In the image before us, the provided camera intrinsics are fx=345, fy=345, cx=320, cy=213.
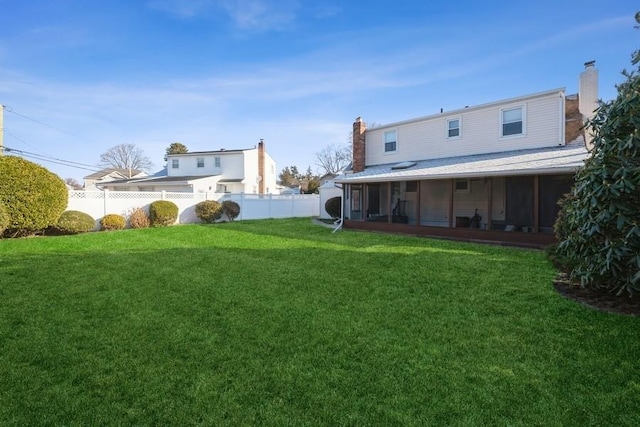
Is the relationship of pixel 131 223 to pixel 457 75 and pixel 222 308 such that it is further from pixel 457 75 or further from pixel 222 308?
pixel 457 75

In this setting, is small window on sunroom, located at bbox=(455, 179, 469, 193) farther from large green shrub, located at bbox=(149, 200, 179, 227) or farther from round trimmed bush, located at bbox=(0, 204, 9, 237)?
round trimmed bush, located at bbox=(0, 204, 9, 237)

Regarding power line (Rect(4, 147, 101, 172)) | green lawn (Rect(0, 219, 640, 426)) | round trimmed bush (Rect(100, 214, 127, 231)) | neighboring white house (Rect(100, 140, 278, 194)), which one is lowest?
green lawn (Rect(0, 219, 640, 426))

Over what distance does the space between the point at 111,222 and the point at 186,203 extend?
14.9 feet

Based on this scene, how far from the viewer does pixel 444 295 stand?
18.2ft

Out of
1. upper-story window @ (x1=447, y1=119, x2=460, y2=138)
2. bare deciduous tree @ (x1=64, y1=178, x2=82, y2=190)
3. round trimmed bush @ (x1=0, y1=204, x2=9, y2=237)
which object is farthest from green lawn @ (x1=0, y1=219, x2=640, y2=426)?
bare deciduous tree @ (x1=64, y1=178, x2=82, y2=190)

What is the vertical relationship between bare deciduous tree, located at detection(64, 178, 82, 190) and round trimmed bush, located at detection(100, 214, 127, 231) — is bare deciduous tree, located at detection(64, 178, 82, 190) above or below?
above

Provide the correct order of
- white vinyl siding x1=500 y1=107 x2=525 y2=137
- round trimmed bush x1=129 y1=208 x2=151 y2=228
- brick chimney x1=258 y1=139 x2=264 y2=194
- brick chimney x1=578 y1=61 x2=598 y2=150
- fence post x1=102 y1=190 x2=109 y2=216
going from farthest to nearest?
brick chimney x1=258 y1=139 x2=264 y2=194 → round trimmed bush x1=129 y1=208 x2=151 y2=228 → fence post x1=102 y1=190 x2=109 y2=216 → white vinyl siding x1=500 y1=107 x2=525 y2=137 → brick chimney x1=578 y1=61 x2=598 y2=150

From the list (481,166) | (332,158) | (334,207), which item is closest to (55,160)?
(334,207)

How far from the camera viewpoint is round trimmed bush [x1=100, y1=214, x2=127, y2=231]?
14812mm

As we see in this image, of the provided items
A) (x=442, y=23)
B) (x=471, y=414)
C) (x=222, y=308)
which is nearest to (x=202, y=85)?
(x=442, y=23)

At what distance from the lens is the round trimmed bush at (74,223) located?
513 inches

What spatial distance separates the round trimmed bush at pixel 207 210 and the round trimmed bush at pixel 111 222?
14.3 ft

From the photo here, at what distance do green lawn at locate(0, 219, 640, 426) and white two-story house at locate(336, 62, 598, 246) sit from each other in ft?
16.7

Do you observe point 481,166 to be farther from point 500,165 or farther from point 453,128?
point 453,128
